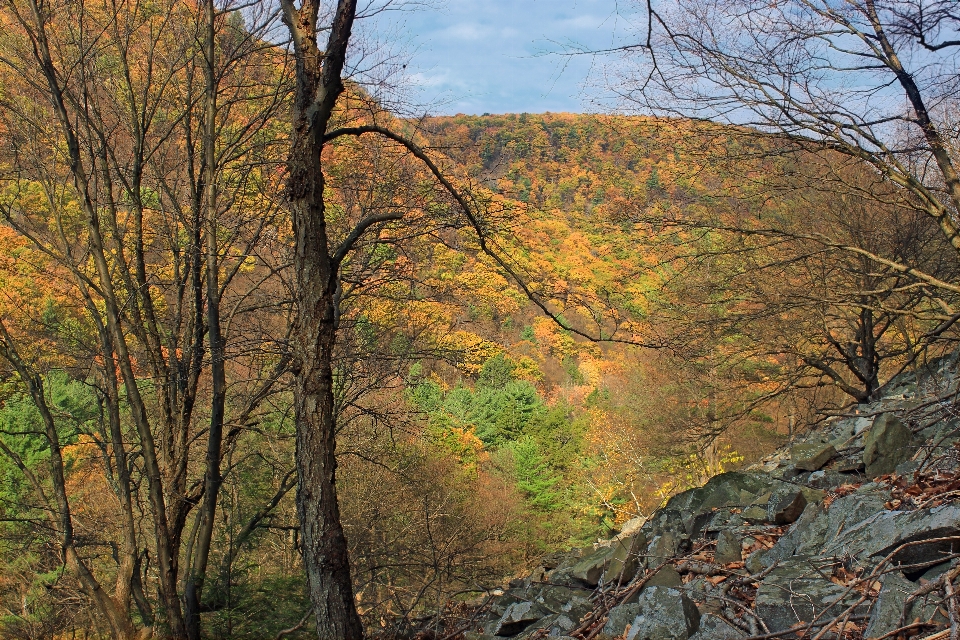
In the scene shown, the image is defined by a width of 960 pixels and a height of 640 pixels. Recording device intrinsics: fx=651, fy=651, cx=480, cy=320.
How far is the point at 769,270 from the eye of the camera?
924cm

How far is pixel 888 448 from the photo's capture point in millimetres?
4738

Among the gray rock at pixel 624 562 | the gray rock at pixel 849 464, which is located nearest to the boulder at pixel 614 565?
the gray rock at pixel 624 562

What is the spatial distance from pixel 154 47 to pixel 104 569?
9121 mm

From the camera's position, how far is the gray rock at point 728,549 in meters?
3.78

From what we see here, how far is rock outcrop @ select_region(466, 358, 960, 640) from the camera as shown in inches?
96.0

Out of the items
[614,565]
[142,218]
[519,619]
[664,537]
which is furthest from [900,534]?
[142,218]

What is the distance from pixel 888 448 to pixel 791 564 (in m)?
2.17

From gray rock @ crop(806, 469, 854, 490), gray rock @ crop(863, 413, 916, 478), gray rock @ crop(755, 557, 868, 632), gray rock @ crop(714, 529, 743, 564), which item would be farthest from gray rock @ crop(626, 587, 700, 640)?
gray rock @ crop(863, 413, 916, 478)

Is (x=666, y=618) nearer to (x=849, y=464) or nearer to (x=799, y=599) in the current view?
(x=799, y=599)

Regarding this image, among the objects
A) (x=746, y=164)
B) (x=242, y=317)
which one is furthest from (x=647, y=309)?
(x=242, y=317)

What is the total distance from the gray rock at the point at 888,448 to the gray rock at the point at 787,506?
774 mm

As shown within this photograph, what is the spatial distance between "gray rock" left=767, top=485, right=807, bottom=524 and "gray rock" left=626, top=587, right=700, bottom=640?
1.54 metres

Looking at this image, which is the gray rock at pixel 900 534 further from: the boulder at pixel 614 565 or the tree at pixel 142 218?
the tree at pixel 142 218

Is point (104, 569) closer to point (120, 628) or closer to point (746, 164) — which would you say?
point (120, 628)
